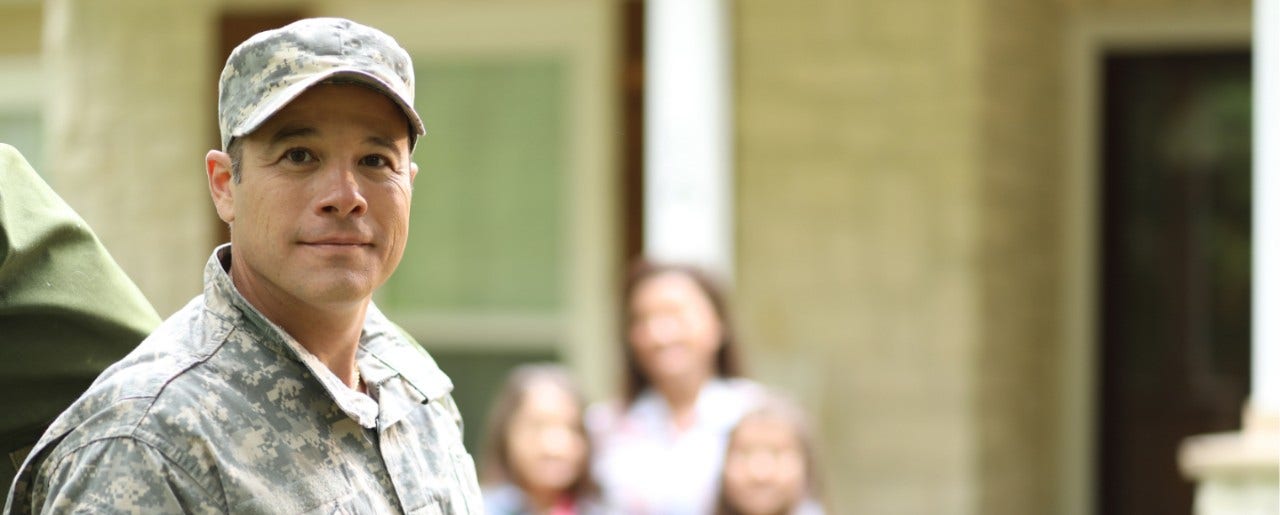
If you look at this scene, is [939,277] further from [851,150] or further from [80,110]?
[80,110]

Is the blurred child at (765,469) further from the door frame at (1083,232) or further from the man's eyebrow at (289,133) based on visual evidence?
the door frame at (1083,232)

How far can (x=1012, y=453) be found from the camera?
652cm

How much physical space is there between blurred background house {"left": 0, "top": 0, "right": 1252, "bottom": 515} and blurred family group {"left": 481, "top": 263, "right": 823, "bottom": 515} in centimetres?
175

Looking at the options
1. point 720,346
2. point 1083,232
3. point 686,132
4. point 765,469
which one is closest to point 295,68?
point 765,469

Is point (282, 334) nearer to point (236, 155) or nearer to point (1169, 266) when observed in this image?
point (236, 155)

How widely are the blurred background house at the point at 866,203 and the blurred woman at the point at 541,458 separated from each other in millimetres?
1989

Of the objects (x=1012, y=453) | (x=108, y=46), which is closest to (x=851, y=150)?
(x=1012, y=453)

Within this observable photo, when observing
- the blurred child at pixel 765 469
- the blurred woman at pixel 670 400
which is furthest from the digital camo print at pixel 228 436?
the blurred woman at pixel 670 400

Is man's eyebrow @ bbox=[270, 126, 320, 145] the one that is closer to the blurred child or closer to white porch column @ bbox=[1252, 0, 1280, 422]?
the blurred child

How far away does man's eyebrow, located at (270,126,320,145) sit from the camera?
167 centimetres

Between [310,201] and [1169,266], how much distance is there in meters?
5.81

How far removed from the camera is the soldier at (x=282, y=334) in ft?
5.09

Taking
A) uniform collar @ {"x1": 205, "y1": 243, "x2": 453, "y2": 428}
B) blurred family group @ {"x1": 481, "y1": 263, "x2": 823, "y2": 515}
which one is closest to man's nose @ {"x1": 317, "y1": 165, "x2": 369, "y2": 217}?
uniform collar @ {"x1": 205, "y1": 243, "x2": 453, "y2": 428}

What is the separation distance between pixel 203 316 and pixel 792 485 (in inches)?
101
